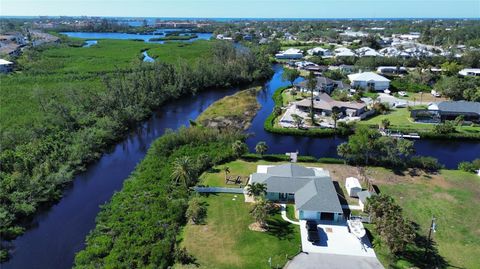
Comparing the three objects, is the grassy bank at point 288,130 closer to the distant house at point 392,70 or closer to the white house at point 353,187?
the white house at point 353,187

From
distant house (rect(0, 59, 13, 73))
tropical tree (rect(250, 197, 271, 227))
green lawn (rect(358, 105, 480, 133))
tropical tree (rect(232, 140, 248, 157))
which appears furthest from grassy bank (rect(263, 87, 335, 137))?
distant house (rect(0, 59, 13, 73))

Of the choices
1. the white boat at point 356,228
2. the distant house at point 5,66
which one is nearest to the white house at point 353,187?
the white boat at point 356,228

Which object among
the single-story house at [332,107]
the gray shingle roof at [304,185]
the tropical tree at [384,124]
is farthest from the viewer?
the single-story house at [332,107]

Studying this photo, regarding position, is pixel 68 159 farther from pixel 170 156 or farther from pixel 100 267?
pixel 100 267

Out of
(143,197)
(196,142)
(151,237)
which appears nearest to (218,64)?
(196,142)

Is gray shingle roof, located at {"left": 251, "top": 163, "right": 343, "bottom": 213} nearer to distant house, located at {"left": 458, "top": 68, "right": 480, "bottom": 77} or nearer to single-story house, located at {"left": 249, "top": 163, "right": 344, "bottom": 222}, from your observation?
single-story house, located at {"left": 249, "top": 163, "right": 344, "bottom": 222}
